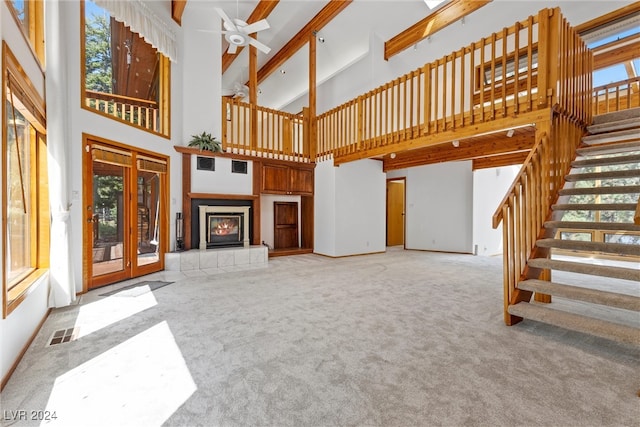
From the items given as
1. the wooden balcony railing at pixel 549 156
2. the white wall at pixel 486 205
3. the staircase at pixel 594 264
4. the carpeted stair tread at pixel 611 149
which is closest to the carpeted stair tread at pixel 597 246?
the staircase at pixel 594 264

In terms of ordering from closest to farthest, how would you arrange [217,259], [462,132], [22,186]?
[22,186], [462,132], [217,259]

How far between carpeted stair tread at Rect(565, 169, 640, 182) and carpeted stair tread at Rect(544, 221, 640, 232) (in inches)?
25.0

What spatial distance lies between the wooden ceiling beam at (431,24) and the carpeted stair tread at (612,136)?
11.5 feet

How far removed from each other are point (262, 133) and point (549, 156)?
5.26 meters

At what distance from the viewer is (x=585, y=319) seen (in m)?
2.33

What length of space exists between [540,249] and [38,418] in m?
4.16

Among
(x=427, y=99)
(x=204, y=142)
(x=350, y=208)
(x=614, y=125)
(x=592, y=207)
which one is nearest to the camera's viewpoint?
(x=592, y=207)

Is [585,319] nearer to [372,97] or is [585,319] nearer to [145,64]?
[372,97]

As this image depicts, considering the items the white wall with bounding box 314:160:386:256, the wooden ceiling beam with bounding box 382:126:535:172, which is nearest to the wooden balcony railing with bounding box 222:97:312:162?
the white wall with bounding box 314:160:386:256

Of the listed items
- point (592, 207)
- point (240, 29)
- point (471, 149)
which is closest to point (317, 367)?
point (592, 207)

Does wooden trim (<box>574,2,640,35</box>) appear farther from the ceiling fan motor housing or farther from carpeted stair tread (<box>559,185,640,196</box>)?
the ceiling fan motor housing

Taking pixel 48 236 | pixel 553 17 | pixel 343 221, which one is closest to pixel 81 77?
pixel 48 236

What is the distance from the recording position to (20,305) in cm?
214

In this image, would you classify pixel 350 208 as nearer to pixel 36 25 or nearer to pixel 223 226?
pixel 223 226
